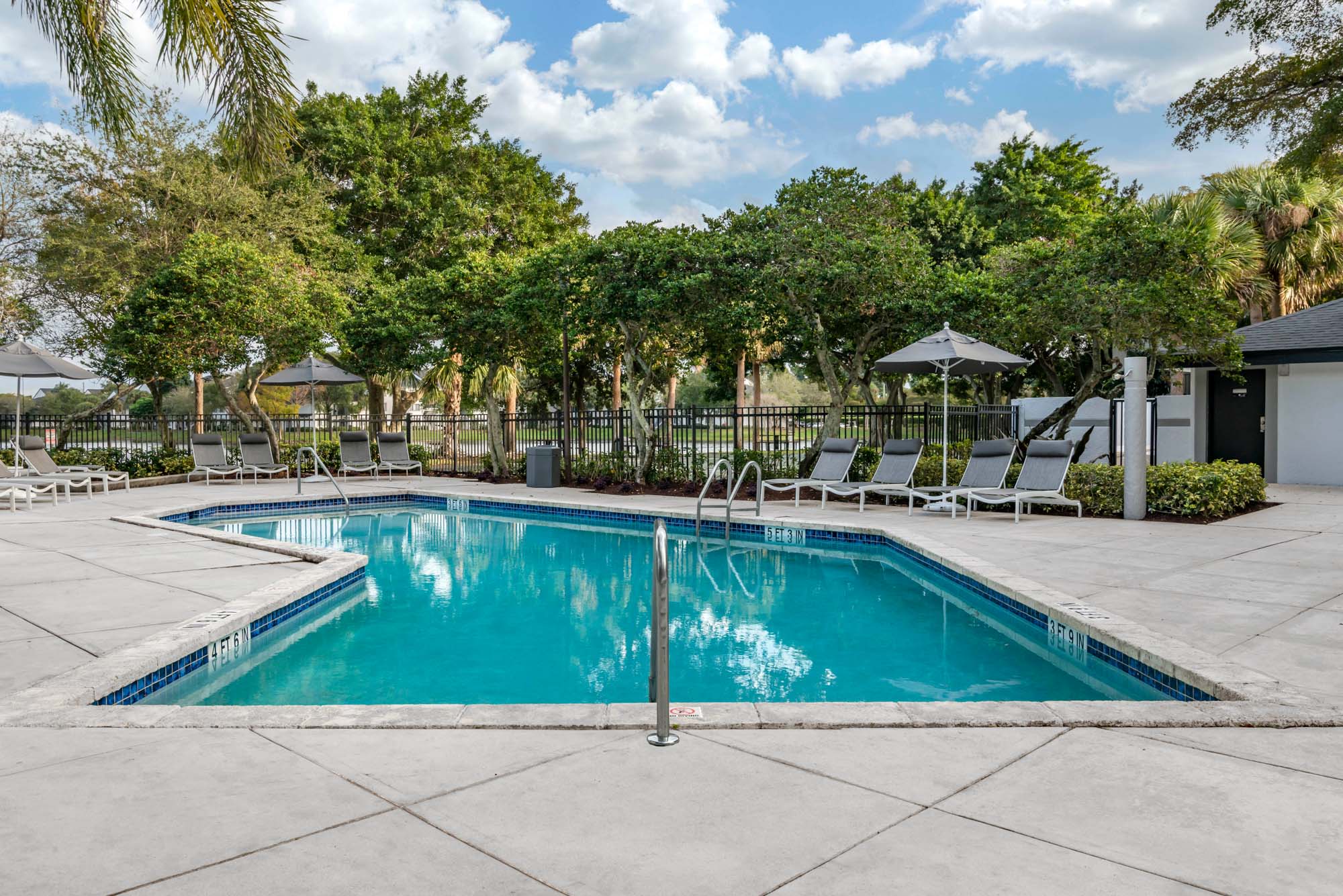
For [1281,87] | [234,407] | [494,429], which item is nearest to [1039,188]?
[1281,87]

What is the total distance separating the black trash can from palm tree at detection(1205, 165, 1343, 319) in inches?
561

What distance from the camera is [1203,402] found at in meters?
15.2

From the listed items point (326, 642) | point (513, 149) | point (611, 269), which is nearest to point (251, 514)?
point (611, 269)

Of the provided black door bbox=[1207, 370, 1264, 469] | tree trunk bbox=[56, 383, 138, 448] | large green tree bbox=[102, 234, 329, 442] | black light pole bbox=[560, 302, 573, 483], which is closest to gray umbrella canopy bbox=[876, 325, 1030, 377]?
black light pole bbox=[560, 302, 573, 483]

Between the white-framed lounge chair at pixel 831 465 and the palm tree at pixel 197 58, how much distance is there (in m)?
7.35

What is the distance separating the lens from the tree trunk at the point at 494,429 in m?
16.7

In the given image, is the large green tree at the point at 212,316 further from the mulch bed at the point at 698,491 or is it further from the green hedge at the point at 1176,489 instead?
the green hedge at the point at 1176,489

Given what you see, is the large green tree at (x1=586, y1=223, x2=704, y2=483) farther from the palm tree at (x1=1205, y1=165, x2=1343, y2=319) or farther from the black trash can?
the palm tree at (x1=1205, y1=165, x2=1343, y2=319)

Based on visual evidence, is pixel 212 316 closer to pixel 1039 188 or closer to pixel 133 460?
pixel 133 460

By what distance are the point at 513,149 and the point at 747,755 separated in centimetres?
2599

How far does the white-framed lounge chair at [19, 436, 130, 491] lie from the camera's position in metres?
13.6

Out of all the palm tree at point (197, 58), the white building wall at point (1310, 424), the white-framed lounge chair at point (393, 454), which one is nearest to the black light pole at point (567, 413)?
the white-framed lounge chair at point (393, 454)

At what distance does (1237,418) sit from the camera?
14820 millimetres

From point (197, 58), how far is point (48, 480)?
8.65m
